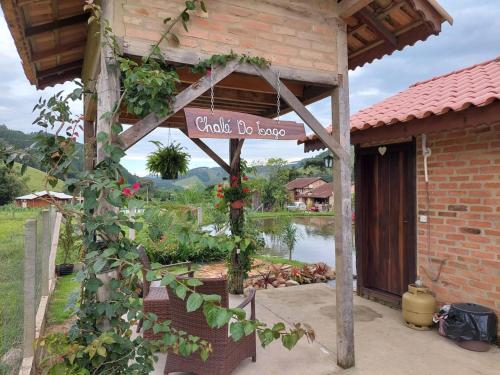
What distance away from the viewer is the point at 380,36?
3477 millimetres

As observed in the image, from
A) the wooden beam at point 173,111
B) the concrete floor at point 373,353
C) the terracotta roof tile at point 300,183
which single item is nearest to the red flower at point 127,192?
the wooden beam at point 173,111

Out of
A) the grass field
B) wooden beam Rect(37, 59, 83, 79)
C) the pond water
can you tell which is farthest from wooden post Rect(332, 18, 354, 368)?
the pond water

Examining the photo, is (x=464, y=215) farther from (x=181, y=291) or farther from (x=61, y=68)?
(x=61, y=68)

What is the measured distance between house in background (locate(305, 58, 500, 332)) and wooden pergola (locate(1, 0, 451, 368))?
0.87 metres

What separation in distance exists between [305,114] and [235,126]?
30.3 inches

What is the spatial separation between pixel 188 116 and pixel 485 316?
3279 mm

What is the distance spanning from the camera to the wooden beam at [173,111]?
2.32 meters

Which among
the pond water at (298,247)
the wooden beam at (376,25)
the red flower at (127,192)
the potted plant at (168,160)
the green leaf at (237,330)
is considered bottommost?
the pond water at (298,247)

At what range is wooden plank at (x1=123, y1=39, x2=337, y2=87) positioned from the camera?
242 cm

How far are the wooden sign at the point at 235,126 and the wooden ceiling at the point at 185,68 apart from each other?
2.93 feet

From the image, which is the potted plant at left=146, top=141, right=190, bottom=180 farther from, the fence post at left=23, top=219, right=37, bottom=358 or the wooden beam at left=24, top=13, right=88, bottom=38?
the fence post at left=23, top=219, right=37, bottom=358

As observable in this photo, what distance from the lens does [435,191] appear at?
162 inches

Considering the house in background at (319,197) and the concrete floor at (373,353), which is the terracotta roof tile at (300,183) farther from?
the concrete floor at (373,353)

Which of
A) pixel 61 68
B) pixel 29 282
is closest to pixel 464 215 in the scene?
pixel 29 282
